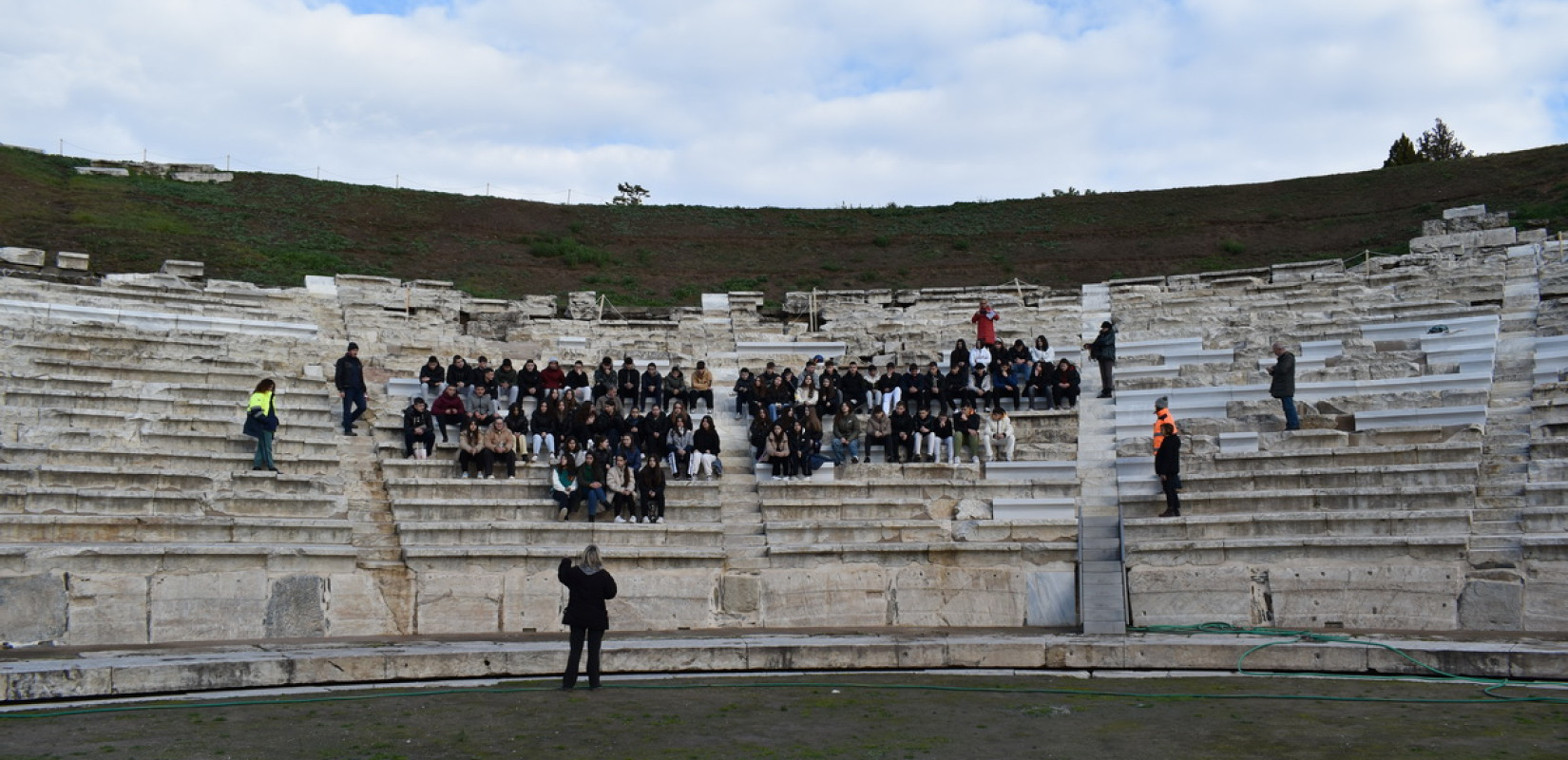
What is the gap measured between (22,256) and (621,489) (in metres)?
16.2

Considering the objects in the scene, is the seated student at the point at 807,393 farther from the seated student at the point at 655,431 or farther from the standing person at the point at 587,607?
the standing person at the point at 587,607

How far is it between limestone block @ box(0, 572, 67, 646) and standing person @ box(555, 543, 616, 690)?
641 centimetres

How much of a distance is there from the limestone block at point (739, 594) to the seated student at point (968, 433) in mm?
3850

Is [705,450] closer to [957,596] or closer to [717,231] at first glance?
[957,596]

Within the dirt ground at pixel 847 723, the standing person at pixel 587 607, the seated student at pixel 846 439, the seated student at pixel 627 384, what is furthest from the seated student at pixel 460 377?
the standing person at pixel 587 607

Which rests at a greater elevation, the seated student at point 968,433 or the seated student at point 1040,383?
the seated student at point 1040,383

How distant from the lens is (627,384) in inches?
846

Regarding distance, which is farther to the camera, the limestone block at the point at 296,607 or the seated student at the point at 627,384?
the seated student at the point at 627,384

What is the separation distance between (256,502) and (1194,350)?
14.7 meters

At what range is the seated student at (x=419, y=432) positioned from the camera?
1853 centimetres

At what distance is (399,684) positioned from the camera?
1182cm

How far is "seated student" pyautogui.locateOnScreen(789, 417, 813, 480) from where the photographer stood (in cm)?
1877

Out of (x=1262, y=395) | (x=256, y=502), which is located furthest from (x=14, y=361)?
(x=1262, y=395)

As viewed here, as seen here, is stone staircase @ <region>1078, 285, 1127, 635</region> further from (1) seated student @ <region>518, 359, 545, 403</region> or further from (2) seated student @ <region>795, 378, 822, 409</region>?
(1) seated student @ <region>518, 359, 545, 403</region>
